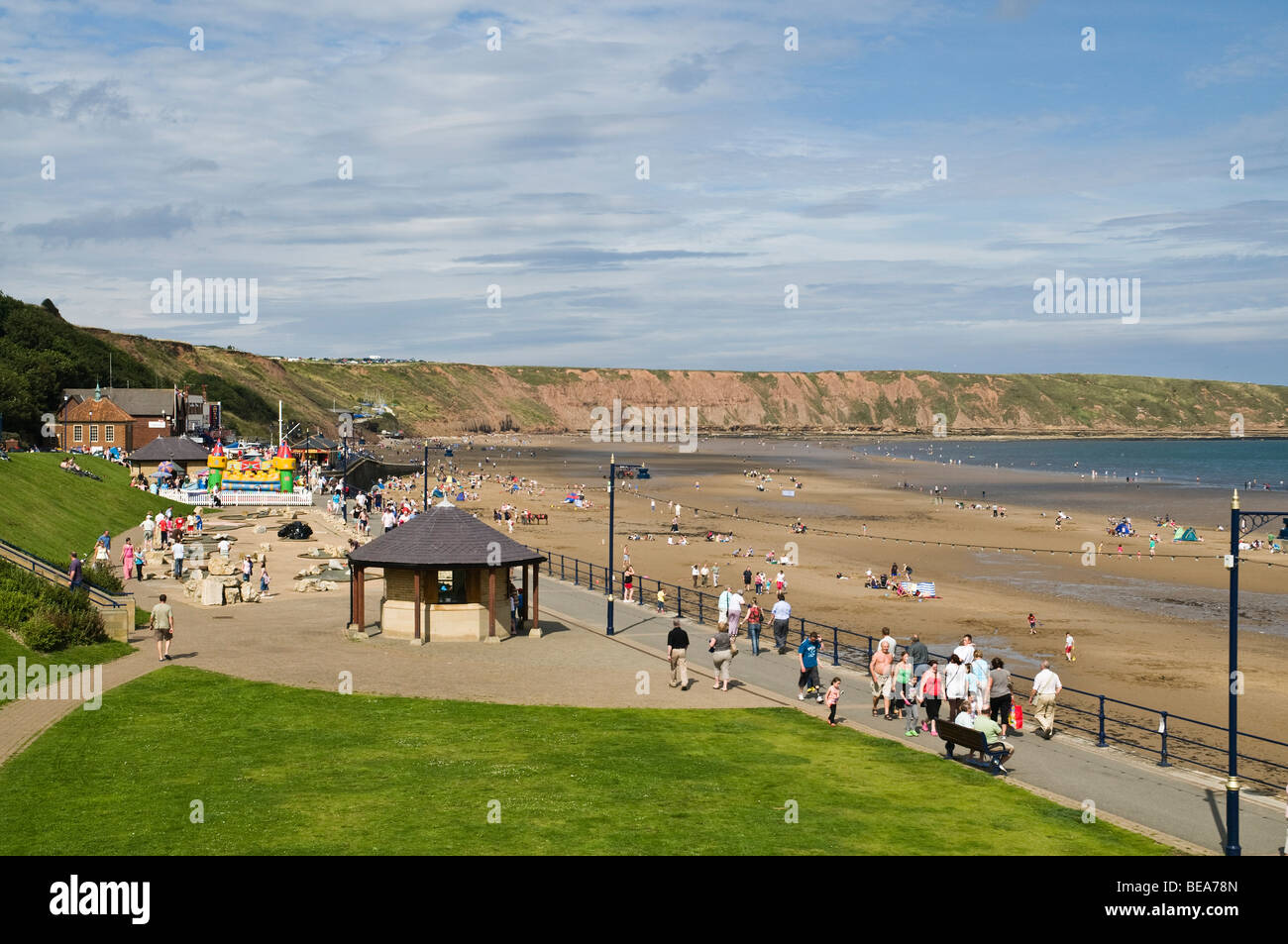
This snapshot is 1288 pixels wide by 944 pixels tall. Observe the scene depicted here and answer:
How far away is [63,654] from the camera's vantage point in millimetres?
24234

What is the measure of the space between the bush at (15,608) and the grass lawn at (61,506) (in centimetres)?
1421

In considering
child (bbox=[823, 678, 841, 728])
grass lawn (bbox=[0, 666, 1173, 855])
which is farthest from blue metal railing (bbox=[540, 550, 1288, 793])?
grass lawn (bbox=[0, 666, 1173, 855])

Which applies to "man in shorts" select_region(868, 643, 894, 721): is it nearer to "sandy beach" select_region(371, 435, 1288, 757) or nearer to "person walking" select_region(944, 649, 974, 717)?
"person walking" select_region(944, 649, 974, 717)

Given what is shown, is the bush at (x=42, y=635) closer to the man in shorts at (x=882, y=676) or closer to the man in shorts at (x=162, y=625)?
the man in shorts at (x=162, y=625)

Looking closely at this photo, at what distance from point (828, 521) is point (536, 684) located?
52.8 m

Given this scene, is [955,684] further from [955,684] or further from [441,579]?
[441,579]

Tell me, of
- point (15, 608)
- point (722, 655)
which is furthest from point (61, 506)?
point (722, 655)

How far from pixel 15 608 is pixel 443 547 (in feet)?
30.7

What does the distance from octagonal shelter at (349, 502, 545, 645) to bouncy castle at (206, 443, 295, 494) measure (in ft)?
135

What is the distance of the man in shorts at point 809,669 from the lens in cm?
2206

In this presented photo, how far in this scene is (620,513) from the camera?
77.4 meters

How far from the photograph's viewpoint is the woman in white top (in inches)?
784
